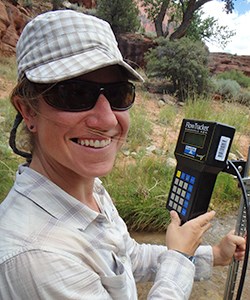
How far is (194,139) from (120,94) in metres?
0.28

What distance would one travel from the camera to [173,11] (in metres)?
15.7

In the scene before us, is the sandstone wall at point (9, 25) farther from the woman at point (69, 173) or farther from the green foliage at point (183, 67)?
the woman at point (69, 173)

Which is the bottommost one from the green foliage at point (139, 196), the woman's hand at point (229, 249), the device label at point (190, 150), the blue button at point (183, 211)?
the green foliage at point (139, 196)

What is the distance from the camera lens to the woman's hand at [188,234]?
0.93 metres

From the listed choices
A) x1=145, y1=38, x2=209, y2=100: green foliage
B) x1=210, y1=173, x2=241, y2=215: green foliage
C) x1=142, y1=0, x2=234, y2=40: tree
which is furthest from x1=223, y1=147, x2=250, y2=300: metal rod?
x1=142, y1=0, x2=234, y2=40: tree

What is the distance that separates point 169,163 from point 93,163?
8.52 feet

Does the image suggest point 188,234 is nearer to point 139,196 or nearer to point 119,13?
point 139,196

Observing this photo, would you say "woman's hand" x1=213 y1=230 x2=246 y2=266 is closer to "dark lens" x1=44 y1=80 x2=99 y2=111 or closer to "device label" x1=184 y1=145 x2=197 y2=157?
"device label" x1=184 y1=145 x2=197 y2=157

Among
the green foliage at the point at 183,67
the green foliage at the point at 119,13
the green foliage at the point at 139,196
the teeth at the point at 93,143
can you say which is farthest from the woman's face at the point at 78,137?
the green foliage at the point at 119,13

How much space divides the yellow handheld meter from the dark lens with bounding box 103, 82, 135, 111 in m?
0.23

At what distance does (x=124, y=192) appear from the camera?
2725 mm

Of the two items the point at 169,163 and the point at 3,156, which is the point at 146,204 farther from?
the point at 3,156

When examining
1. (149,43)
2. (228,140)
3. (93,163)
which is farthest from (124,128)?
(149,43)

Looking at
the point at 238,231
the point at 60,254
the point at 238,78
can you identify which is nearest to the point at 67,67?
the point at 60,254
